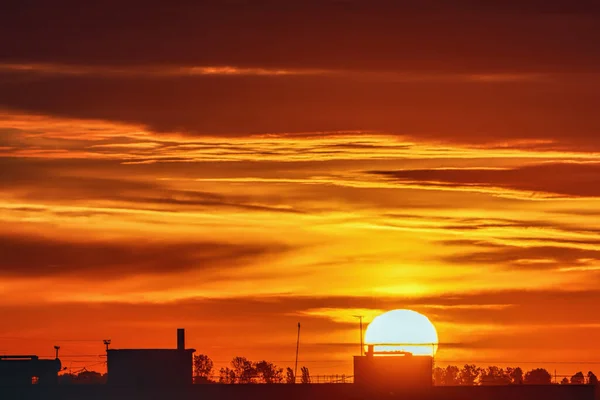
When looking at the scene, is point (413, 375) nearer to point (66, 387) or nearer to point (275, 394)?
point (275, 394)

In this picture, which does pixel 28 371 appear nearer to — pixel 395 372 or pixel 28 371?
pixel 28 371

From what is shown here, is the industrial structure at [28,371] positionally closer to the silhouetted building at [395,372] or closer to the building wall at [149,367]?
the building wall at [149,367]

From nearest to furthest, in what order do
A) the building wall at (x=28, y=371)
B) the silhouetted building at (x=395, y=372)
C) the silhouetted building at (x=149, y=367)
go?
the silhouetted building at (x=395, y=372), the silhouetted building at (x=149, y=367), the building wall at (x=28, y=371)

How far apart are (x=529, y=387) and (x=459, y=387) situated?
10.8 m

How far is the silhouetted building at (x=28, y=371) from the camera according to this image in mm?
184500

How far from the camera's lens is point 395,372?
175m

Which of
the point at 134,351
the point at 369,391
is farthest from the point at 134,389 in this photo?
the point at 369,391

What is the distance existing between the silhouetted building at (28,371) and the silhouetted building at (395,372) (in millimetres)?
41597

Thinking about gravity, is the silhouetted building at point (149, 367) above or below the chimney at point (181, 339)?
below

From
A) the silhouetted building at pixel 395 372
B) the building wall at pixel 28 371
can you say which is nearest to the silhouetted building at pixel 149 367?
the building wall at pixel 28 371

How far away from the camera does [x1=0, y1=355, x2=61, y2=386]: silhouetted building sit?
18450 centimetres

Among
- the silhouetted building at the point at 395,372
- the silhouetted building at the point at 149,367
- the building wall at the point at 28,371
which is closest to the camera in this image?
the silhouetted building at the point at 395,372

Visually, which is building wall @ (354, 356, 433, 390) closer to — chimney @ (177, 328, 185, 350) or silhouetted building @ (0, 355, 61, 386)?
chimney @ (177, 328, 185, 350)

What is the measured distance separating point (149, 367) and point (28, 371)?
1752 cm
